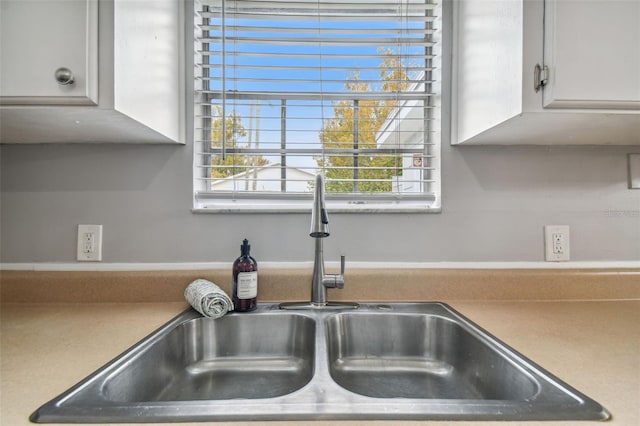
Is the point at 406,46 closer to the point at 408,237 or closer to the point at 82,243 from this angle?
the point at 408,237

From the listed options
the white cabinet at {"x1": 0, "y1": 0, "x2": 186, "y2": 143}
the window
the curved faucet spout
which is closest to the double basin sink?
the curved faucet spout

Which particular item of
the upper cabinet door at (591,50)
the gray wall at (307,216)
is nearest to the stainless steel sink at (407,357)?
the gray wall at (307,216)

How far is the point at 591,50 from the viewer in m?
0.73

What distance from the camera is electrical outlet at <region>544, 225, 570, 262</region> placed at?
1094mm

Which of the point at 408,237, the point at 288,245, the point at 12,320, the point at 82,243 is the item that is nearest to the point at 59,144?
the point at 82,243

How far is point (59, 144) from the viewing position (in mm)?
1063

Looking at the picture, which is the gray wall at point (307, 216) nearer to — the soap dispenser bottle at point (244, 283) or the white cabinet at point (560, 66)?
the soap dispenser bottle at point (244, 283)

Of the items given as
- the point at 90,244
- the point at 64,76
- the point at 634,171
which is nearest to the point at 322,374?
the point at 64,76

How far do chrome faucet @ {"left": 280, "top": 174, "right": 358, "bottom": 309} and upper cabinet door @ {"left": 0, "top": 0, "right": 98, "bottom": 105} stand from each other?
602mm

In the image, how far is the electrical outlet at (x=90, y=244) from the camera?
41.6 inches

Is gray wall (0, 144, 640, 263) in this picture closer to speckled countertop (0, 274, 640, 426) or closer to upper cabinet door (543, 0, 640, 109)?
speckled countertop (0, 274, 640, 426)

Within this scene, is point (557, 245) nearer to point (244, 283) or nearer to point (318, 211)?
point (318, 211)

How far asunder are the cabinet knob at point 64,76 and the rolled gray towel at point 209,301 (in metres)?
0.58

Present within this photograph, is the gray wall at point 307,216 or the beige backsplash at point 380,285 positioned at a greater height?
the gray wall at point 307,216
